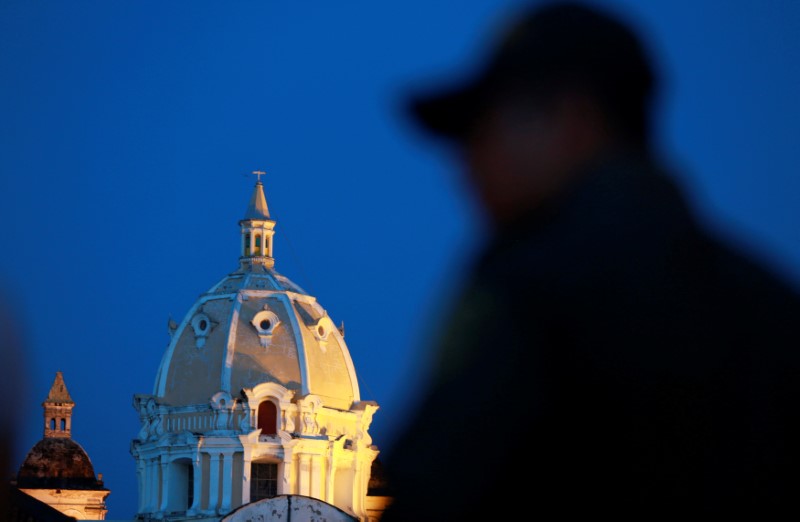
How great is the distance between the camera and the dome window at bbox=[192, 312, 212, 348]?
69.4 metres

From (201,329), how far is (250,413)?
4.34 meters

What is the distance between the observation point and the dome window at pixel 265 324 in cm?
6925

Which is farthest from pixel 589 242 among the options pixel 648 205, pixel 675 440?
pixel 675 440

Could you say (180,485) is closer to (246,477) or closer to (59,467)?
(246,477)

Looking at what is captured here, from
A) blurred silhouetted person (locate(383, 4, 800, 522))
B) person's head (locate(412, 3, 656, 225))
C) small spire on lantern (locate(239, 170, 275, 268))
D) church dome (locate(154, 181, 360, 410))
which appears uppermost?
small spire on lantern (locate(239, 170, 275, 268))

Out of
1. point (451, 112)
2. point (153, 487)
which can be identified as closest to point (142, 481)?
point (153, 487)

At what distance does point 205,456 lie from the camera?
68.2 meters

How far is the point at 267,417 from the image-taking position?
6912 centimetres

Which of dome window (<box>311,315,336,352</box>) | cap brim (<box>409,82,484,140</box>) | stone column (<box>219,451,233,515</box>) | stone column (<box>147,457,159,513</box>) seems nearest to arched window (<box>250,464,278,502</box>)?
stone column (<box>219,451,233,515</box>)

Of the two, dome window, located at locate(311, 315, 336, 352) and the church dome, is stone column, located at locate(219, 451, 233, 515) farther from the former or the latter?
dome window, located at locate(311, 315, 336, 352)

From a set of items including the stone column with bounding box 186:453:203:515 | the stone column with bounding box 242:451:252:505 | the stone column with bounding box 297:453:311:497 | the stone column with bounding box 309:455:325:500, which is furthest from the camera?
the stone column with bounding box 309:455:325:500

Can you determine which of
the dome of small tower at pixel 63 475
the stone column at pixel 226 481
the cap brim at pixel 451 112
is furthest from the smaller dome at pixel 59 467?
the cap brim at pixel 451 112

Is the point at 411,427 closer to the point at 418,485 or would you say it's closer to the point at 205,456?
the point at 418,485

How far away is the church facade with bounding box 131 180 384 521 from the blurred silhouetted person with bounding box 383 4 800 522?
63.2 m
